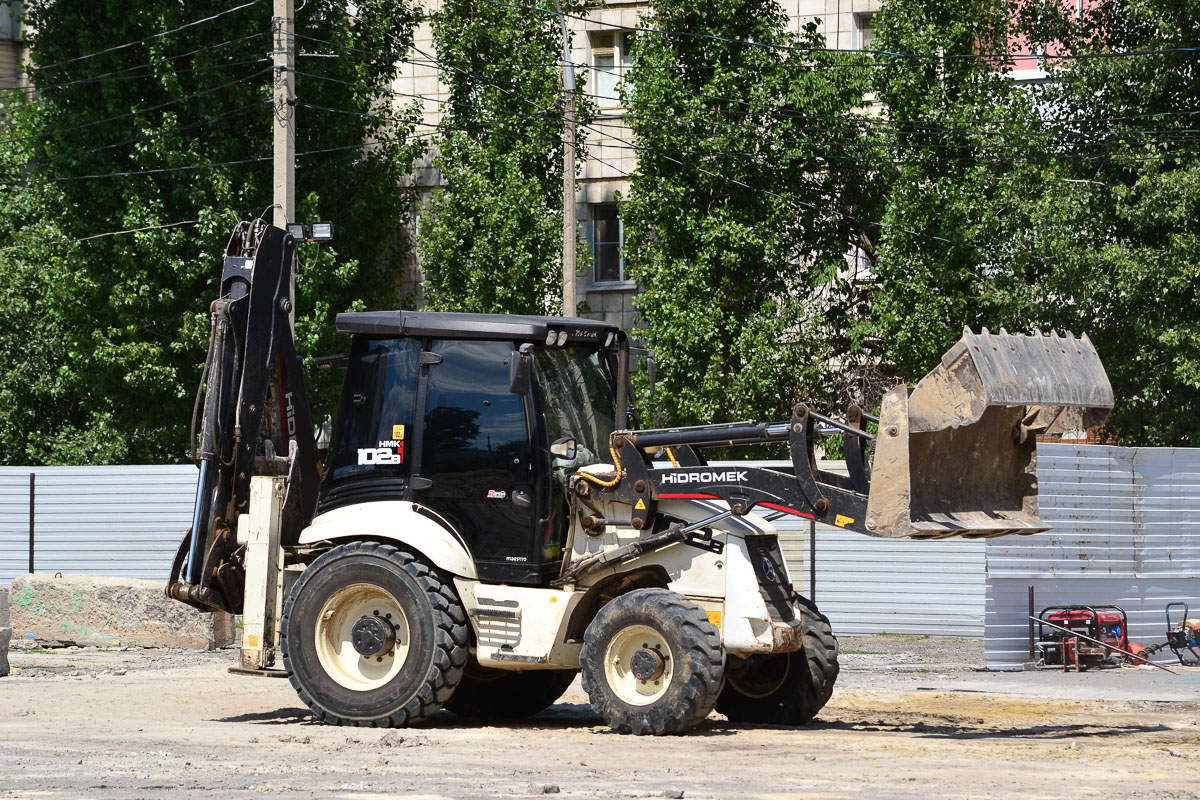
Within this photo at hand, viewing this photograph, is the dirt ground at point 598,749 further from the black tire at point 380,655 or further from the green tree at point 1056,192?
the green tree at point 1056,192

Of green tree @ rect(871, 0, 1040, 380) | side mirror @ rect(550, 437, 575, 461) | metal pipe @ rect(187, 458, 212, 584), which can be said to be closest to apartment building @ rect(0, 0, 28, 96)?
green tree @ rect(871, 0, 1040, 380)

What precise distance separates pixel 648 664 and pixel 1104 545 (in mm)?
8191

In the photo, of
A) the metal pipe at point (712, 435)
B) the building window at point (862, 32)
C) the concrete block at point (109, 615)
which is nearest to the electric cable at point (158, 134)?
the concrete block at point (109, 615)

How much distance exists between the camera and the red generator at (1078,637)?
621 inches

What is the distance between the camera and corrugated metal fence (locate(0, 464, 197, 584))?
20969mm

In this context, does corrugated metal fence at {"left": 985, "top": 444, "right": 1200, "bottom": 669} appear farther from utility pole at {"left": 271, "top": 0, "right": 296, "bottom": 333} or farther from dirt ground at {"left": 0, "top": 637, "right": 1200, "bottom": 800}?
utility pole at {"left": 271, "top": 0, "right": 296, "bottom": 333}

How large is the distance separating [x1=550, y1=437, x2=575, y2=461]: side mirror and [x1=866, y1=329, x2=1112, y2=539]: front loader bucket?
225 cm

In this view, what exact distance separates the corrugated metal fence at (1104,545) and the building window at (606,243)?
16264 mm

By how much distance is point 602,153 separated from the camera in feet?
103

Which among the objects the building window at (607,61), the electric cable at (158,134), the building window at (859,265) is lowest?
the building window at (859,265)

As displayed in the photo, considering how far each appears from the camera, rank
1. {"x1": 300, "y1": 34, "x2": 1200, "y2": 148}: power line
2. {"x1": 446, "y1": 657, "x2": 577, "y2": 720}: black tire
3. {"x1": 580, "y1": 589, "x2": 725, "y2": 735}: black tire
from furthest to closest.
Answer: {"x1": 300, "y1": 34, "x2": 1200, "y2": 148}: power line < {"x1": 446, "y1": 657, "x2": 577, "y2": 720}: black tire < {"x1": 580, "y1": 589, "x2": 725, "y2": 735}: black tire

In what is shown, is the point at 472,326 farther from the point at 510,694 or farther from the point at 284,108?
the point at 284,108

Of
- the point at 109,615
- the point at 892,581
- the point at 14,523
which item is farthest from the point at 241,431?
the point at 14,523

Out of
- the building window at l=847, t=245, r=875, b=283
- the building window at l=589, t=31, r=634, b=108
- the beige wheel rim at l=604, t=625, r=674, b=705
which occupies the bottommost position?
the beige wheel rim at l=604, t=625, r=674, b=705
